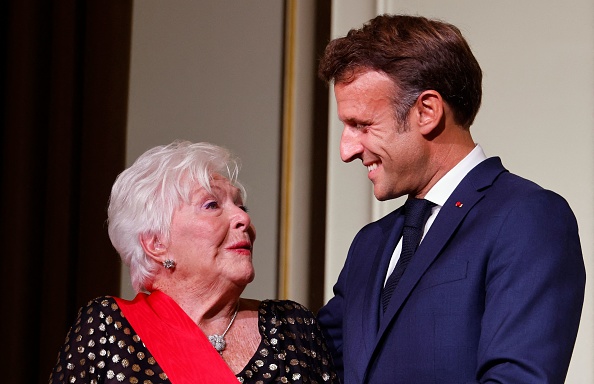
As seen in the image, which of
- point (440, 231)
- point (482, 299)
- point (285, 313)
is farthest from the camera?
point (285, 313)

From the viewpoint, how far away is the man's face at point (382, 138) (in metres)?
2.19

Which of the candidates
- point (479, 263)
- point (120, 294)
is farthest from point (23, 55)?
point (479, 263)

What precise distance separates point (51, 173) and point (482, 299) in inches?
73.6

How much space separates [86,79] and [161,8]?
1.45ft

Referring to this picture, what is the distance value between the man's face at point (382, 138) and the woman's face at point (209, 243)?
0.36 metres

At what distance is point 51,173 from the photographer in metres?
3.35

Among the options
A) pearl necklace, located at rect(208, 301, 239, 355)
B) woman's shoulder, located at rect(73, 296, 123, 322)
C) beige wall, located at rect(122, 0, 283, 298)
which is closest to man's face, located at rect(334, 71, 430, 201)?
pearl necklace, located at rect(208, 301, 239, 355)

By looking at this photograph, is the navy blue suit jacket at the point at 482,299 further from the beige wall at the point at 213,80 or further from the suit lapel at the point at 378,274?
the beige wall at the point at 213,80

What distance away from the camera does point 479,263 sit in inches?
78.4

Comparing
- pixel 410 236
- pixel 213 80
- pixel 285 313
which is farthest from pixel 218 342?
pixel 213 80

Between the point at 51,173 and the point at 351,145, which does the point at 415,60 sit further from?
the point at 51,173

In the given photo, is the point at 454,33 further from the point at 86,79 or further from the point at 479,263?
the point at 86,79

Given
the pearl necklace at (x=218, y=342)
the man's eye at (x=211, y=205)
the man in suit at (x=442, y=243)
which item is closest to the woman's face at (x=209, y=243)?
the man's eye at (x=211, y=205)

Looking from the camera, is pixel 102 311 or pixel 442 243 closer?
pixel 442 243
